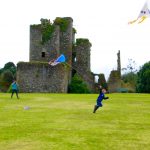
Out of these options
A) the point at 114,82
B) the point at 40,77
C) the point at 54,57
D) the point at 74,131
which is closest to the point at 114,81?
the point at 114,82

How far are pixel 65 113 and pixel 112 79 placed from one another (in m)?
46.3

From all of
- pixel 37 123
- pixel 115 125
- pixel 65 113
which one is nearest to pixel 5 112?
pixel 65 113

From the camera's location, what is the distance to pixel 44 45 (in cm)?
6247

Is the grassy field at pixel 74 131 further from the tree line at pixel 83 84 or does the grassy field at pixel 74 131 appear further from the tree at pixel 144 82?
the tree at pixel 144 82

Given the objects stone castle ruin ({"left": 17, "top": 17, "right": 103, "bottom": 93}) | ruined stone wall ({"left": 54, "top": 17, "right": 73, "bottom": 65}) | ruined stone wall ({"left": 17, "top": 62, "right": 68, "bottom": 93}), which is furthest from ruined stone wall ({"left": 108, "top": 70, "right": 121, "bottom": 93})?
ruined stone wall ({"left": 17, "top": 62, "right": 68, "bottom": 93})

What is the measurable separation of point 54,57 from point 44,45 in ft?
6.73

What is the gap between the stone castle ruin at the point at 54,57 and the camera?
56.5 m

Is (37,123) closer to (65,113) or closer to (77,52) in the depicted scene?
(65,113)

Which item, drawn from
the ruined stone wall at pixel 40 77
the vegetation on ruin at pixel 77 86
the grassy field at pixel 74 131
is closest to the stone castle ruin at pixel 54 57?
the ruined stone wall at pixel 40 77

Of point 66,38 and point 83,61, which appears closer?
point 66,38

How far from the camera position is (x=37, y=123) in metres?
19.0

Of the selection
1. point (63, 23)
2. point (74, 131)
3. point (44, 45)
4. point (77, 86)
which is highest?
point (63, 23)

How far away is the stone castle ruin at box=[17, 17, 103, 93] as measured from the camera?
56531 millimetres

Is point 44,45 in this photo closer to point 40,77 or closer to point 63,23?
point 63,23
